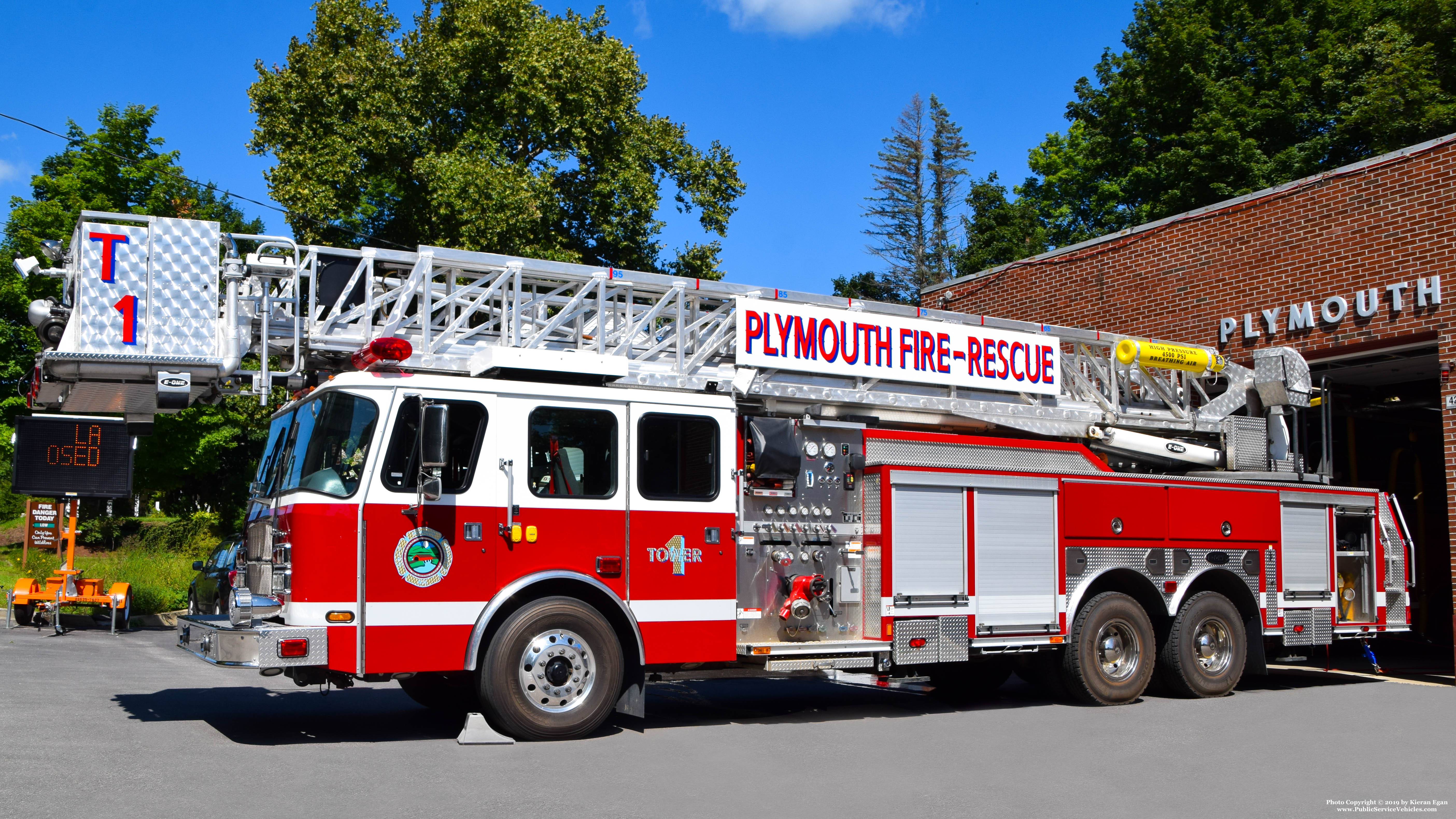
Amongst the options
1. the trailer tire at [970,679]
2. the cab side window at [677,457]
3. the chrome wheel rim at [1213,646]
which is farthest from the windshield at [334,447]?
the chrome wheel rim at [1213,646]

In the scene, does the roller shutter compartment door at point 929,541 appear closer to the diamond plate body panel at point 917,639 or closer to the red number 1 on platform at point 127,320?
the diamond plate body panel at point 917,639

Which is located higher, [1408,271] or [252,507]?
[1408,271]

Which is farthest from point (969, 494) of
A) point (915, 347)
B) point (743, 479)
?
point (743, 479)

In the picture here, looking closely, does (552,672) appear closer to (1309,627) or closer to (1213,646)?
(1213,646)

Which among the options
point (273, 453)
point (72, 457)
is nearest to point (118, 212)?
point (72, 457)

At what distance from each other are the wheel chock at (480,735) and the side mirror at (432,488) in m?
1.55

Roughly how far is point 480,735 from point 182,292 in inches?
148

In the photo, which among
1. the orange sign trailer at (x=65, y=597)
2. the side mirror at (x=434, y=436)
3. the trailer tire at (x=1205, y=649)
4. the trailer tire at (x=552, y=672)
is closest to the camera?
the side mirror at (x=434, y=436)

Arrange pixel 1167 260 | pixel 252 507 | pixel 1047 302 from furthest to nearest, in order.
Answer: pixel 1047 302, pixel 1167 260, pixel 252 507

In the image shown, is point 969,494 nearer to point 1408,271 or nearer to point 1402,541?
point 1402,541

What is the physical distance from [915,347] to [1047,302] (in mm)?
8918

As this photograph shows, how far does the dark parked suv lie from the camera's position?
8695 mm

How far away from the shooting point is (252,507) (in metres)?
8.85

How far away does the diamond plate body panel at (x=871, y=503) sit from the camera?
9.69 m
